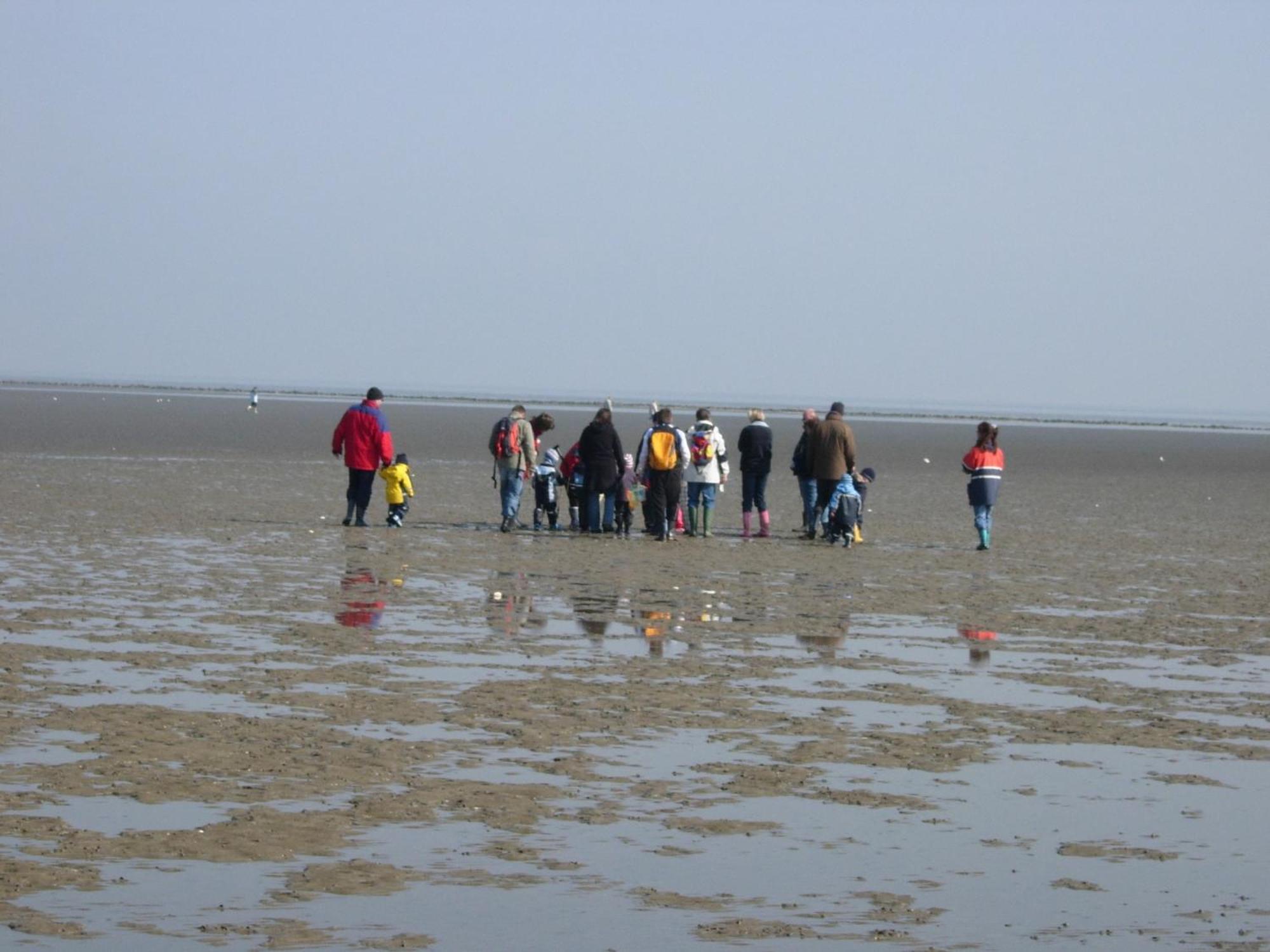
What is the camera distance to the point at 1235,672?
1277 centimetres

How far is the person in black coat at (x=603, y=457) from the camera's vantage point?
23.2 meters

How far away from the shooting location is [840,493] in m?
22.8

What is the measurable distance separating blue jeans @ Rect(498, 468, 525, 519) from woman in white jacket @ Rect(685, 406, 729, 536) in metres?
2.13

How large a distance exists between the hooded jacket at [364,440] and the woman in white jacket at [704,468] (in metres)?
3.75

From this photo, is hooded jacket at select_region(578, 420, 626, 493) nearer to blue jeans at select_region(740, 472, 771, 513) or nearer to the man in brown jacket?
blue jeans at select_region(740, 472, 771, 513)

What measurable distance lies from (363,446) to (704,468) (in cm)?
421

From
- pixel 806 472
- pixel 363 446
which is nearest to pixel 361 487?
pixel 363 446

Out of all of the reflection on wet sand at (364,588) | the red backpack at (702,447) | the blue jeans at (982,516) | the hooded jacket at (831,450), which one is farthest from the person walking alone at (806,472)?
the reflection on wet sand at (364,588)

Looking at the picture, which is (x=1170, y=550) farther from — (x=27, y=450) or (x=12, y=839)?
(x=27, y=450)

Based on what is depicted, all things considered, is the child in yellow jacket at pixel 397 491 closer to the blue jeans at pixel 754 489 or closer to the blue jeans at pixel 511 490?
the blue jeans at pixel 511 490

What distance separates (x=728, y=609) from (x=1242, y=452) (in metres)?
63.6

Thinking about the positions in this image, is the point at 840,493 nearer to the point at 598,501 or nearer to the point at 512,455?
the point at 598,501

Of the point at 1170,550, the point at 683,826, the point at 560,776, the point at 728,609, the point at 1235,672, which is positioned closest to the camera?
the point at 683,826

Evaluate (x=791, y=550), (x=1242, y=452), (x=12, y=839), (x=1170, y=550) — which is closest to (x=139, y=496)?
(x=791, y=550)
